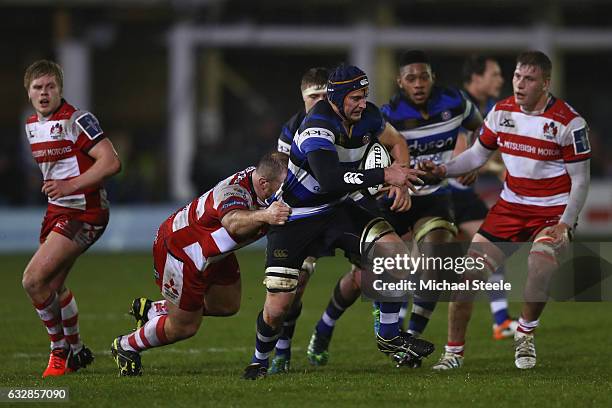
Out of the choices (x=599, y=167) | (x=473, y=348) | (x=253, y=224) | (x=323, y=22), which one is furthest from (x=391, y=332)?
(x=323, y=22)

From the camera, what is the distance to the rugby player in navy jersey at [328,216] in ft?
28.8

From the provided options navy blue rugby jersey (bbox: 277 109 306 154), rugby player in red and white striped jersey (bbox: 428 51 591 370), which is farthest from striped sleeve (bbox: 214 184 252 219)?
rugby player in red and white striped jersey (bbox: 428 51 591 370)

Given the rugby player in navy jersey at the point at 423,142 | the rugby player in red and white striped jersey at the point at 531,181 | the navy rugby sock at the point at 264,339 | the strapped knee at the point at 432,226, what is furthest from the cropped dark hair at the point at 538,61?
the navy rugby sock at the point at 264,339

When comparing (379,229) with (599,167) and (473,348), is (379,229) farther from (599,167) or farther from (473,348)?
(599,167)

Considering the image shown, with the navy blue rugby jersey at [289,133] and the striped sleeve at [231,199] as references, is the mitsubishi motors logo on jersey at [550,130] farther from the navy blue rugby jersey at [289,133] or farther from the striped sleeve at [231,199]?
the striped sleeve at [231,199]

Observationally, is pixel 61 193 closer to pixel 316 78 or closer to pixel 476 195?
pixel 316 78

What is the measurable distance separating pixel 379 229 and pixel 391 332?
0.80 metres

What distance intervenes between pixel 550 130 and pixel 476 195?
9.39 feet

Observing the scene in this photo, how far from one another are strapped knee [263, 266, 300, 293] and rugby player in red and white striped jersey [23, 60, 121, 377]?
5.31ft

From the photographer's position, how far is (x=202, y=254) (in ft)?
29.3

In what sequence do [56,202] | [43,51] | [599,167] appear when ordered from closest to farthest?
[56,202] < [599,167] < [43,51]

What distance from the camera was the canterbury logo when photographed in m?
8.47

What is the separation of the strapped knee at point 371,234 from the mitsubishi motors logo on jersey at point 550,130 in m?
1.57

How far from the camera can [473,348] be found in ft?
36.6
